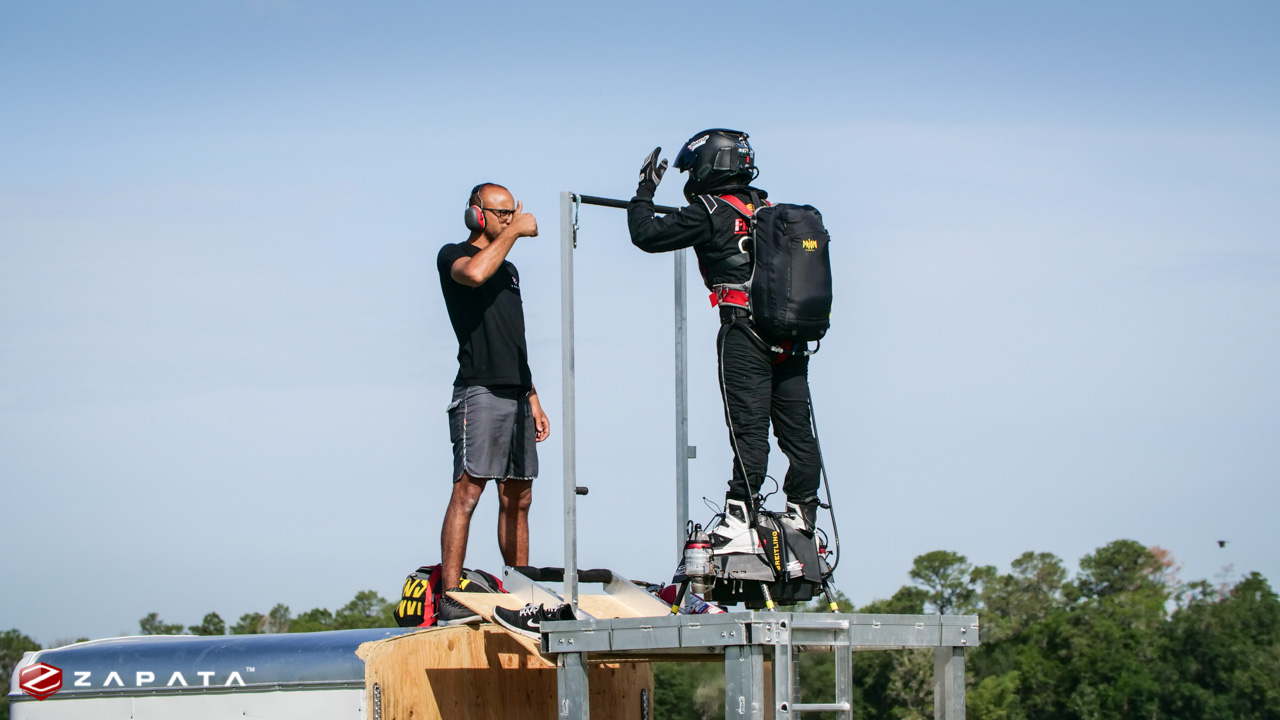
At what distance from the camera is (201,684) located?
8555 millimetres

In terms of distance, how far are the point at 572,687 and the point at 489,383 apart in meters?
2.62

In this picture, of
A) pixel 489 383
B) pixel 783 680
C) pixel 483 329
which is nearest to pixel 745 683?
pixel 783 680

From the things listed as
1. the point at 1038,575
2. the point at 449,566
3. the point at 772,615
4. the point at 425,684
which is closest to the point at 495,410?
the point at 449,566

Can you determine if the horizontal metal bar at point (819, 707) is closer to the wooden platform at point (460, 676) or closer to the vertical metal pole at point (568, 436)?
the vertical metal pole at point (568, 436)

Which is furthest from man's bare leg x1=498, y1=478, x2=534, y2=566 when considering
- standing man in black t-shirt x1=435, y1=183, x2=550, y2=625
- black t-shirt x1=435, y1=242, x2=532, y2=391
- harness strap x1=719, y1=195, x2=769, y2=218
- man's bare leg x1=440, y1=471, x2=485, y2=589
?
harness strap x1=719, y1=195, x2=769, y2=218

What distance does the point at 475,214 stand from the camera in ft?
31.1

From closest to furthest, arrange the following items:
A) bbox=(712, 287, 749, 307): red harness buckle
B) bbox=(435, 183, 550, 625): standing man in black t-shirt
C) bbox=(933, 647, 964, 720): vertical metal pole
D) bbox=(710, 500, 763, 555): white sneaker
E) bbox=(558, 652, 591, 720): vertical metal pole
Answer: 1. bbox=(558, 652, 591, 720): vertical metal pole
2. bbox=(933, 647, 964, 720): vertical metal pole
3. bbox=(710, 500, 763, 555): white sneaker
4. bbox=(712, 287, 749, 307): red harness buckle
5. bbox=(435, 183, 550, 625): standing man in black t-shirt

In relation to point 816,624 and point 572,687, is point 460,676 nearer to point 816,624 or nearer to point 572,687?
point 572,687

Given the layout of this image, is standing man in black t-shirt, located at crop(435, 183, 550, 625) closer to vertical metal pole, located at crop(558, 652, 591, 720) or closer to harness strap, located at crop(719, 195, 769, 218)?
harness strap, located at crop(719, 195, 769, 218)

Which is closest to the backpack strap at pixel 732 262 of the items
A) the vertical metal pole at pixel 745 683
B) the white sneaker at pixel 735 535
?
the white sneaker at pixel 735 535

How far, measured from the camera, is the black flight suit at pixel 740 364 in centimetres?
794

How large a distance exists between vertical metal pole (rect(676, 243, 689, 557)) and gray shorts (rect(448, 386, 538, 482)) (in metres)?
1.07

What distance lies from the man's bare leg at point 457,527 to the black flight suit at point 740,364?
6.34 feet

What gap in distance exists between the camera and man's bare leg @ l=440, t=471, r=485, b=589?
29.5 feet
